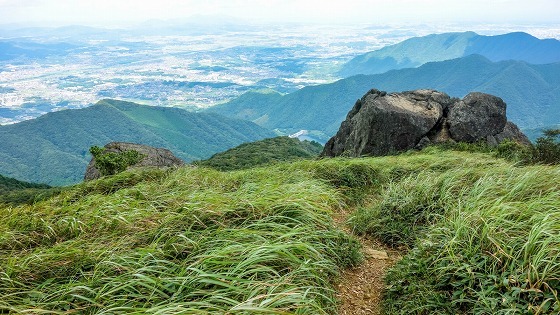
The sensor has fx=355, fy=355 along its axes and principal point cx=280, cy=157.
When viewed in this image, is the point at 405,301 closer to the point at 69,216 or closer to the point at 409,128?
the point at 69,216

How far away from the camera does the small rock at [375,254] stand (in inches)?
217

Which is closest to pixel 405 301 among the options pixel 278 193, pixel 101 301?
pixel 278 193

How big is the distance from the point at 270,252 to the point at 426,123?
21829mm

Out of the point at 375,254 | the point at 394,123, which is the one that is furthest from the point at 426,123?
the point at 375,254

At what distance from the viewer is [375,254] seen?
558 centimetres

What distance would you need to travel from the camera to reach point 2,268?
13.9 ft

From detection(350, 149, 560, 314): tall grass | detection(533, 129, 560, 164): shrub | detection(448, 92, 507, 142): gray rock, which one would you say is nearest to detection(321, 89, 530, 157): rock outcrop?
detection(448, 92, 507, 142): gray rock

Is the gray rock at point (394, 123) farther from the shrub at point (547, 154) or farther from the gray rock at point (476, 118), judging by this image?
the shrub at point (547, 154)

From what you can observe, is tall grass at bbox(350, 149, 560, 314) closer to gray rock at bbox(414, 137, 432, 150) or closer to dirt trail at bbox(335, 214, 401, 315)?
dirt trail at bbox(335, 214, 401, 315)

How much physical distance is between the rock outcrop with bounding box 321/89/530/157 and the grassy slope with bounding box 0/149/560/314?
16885 millimetres

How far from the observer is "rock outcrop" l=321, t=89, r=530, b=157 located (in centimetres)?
2311

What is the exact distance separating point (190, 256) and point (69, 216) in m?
3.03

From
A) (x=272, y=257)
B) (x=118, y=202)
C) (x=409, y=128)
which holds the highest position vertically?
(x=272, y=257)

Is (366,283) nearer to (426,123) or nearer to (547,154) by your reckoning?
(547,154)
